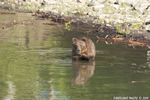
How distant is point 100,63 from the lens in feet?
39.4

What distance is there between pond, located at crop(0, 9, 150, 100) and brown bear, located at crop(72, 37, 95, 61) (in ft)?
0.82

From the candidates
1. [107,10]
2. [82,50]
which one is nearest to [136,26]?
[107,10]

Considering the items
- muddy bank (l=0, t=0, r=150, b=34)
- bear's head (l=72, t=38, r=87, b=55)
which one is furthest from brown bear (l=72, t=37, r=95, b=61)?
muddy bank (l=0, t=0, r=150, b=34)

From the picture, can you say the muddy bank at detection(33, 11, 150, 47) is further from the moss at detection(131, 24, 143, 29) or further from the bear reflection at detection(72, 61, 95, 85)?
the bear reflection at detection(72, 61, 95, 85)

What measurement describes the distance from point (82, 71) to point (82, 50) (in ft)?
4.25

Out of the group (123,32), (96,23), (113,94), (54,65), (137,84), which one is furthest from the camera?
(96,23)

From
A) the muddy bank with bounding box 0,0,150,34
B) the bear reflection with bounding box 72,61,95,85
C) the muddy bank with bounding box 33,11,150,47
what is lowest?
the bear reflection with bounding box 72,61,95,85

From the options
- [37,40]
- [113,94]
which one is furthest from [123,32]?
[113,94]

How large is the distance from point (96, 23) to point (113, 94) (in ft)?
47.3

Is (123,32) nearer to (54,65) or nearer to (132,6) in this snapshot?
(54,65)

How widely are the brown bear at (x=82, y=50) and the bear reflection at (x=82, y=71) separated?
0.56 ft

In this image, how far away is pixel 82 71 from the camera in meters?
10.9

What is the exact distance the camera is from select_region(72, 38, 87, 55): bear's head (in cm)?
1191

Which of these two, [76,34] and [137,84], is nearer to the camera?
[137,84]
